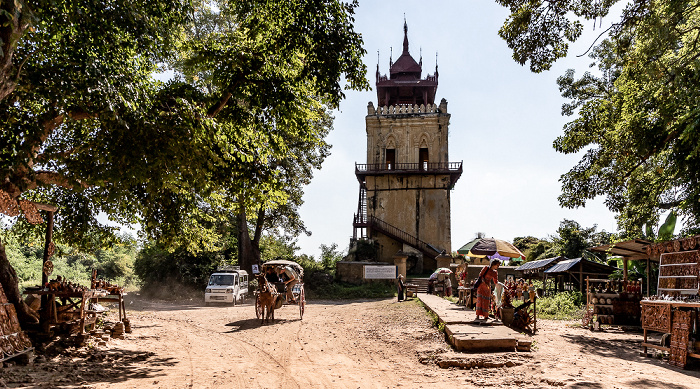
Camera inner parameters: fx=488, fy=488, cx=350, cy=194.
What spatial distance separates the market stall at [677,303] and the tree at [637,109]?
1.76 meters

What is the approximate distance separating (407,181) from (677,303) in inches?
1134

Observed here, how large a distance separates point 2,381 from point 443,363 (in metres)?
6.20

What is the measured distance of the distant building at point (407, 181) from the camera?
36281 millimetres

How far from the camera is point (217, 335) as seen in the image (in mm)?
12344

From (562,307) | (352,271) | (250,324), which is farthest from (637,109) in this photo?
(352,271)

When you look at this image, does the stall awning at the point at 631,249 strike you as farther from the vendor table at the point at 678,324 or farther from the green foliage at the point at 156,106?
the green foliage at the point at 156,106

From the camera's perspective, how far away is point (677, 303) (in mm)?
8438

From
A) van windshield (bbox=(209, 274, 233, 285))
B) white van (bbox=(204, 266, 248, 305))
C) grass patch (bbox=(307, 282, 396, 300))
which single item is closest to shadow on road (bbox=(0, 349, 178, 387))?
white van (bbox=(204, 266, 248, 305))

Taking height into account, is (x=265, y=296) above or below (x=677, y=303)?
below

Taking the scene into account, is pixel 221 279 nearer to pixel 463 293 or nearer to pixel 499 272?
pixel 463 293

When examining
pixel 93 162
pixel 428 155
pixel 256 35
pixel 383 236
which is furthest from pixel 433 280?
pixel 93 162

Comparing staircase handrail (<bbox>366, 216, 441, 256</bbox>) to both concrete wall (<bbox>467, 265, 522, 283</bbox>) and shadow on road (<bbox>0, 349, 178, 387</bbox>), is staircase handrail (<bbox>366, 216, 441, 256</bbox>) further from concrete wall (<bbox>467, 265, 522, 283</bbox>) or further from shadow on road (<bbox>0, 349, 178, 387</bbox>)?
shadow on road (<bbox>0, 349, 178, 387</bbox>)

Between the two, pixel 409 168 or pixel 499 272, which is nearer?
pixel 499 272

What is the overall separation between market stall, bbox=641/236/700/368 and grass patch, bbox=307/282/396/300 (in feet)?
60.0
